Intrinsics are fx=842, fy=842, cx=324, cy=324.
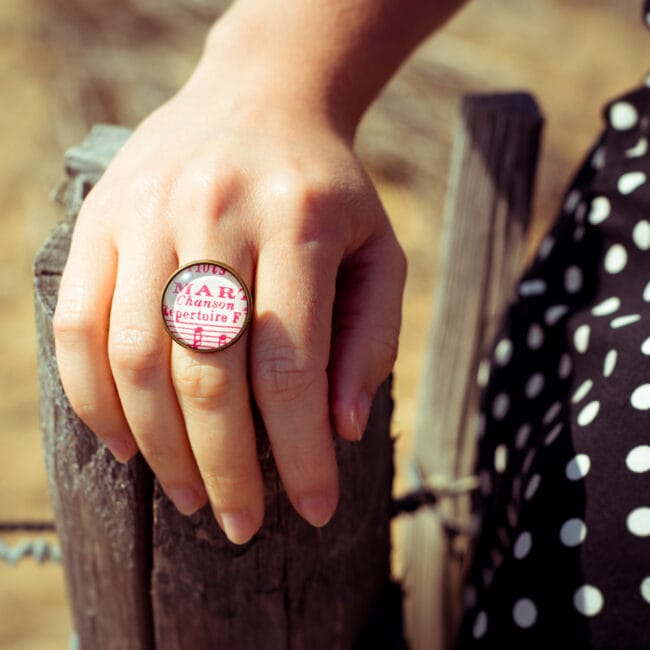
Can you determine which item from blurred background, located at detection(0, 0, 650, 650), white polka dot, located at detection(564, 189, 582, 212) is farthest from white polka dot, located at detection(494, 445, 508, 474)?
blurred background, located at detection(0, 0, 650, 650)

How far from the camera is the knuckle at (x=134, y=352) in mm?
691

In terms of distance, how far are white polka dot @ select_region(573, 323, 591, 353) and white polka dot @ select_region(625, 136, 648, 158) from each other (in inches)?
9.5

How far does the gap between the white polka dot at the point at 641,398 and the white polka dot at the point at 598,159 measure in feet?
1.24

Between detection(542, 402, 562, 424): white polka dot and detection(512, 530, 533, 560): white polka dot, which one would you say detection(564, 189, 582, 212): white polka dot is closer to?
detection(542, 402, 562, 424): white polka dot

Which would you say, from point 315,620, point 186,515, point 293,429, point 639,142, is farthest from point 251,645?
point 639,142

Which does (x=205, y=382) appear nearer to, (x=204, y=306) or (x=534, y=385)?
(x=204, y=306)

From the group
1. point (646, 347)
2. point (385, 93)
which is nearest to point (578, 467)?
point (646, 347)

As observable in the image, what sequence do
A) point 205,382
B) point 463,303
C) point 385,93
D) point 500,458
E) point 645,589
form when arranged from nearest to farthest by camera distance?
point 205,382 < point 645,589 < point 500,458 < point 463,303 < point 385,93

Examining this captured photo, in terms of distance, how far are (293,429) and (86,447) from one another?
0.23 metres

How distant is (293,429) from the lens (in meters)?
0.72

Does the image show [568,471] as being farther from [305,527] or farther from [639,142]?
[639,142]

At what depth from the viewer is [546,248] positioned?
122cm

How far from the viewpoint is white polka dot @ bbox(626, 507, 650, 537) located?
816mm

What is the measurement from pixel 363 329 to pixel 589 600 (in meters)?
0.37
